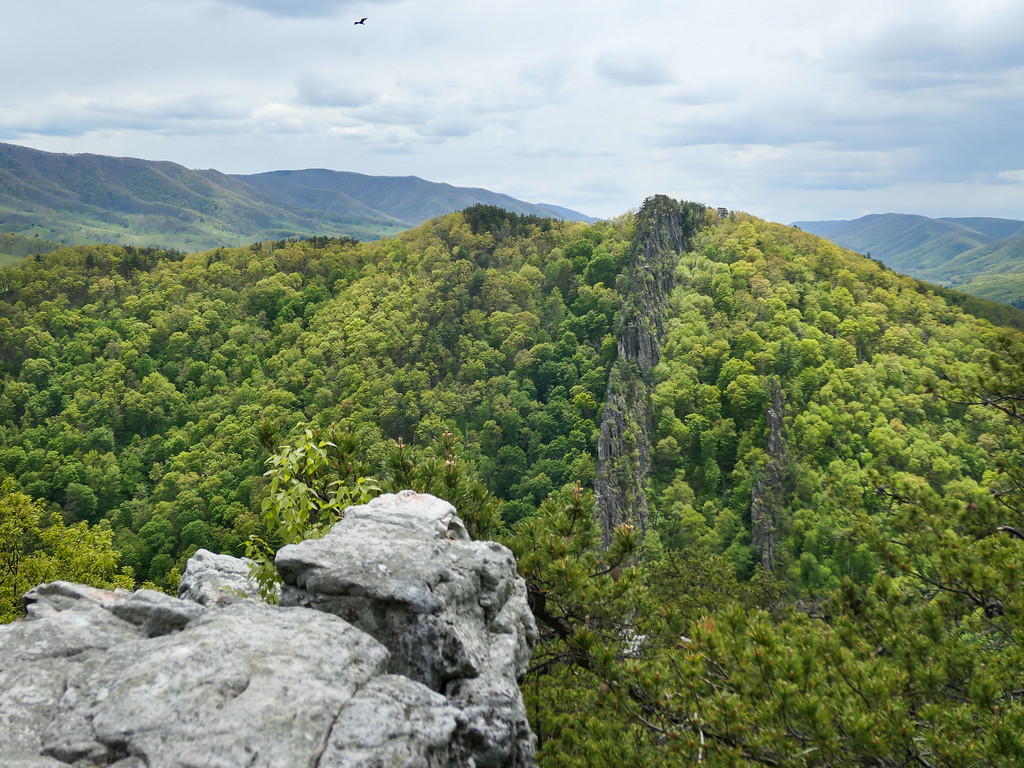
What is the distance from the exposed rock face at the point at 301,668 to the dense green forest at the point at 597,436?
4.54ft

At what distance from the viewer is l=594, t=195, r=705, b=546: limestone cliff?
7412 centimetres

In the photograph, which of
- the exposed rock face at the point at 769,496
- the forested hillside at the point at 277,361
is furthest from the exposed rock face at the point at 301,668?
the exposed rock face at the point at 769,496

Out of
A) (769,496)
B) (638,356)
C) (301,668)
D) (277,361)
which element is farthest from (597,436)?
(301,668)

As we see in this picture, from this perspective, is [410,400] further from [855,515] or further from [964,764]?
[964,764]

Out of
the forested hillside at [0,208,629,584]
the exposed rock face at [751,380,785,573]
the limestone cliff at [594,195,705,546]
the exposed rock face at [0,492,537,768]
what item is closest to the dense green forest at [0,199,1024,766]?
the exposed rock face at [751,380,785,573]

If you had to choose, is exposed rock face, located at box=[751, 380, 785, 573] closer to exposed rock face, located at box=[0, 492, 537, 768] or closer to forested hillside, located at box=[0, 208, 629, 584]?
forested hillside, located at box=[0, 208, 629, 584]

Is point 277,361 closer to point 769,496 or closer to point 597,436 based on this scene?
point 597,436

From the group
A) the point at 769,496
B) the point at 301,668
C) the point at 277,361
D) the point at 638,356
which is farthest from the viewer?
the point at 277,361

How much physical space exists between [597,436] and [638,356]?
14603mm

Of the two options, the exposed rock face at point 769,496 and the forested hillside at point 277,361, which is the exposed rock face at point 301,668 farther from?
the exposed rock face at point 769,496

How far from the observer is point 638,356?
90.8m

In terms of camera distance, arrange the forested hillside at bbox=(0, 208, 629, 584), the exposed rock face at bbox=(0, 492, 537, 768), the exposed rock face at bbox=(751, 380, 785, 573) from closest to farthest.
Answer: the exposed rock face at bbox=(0, 492, 537, 768) → the exposed rock face at bbox=(751, 380, 785, 573) → the forested hillside at bbox=(0, 208, 629, 584)

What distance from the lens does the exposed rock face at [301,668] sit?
386cm

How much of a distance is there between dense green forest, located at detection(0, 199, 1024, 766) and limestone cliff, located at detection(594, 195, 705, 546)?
170 centimetres
